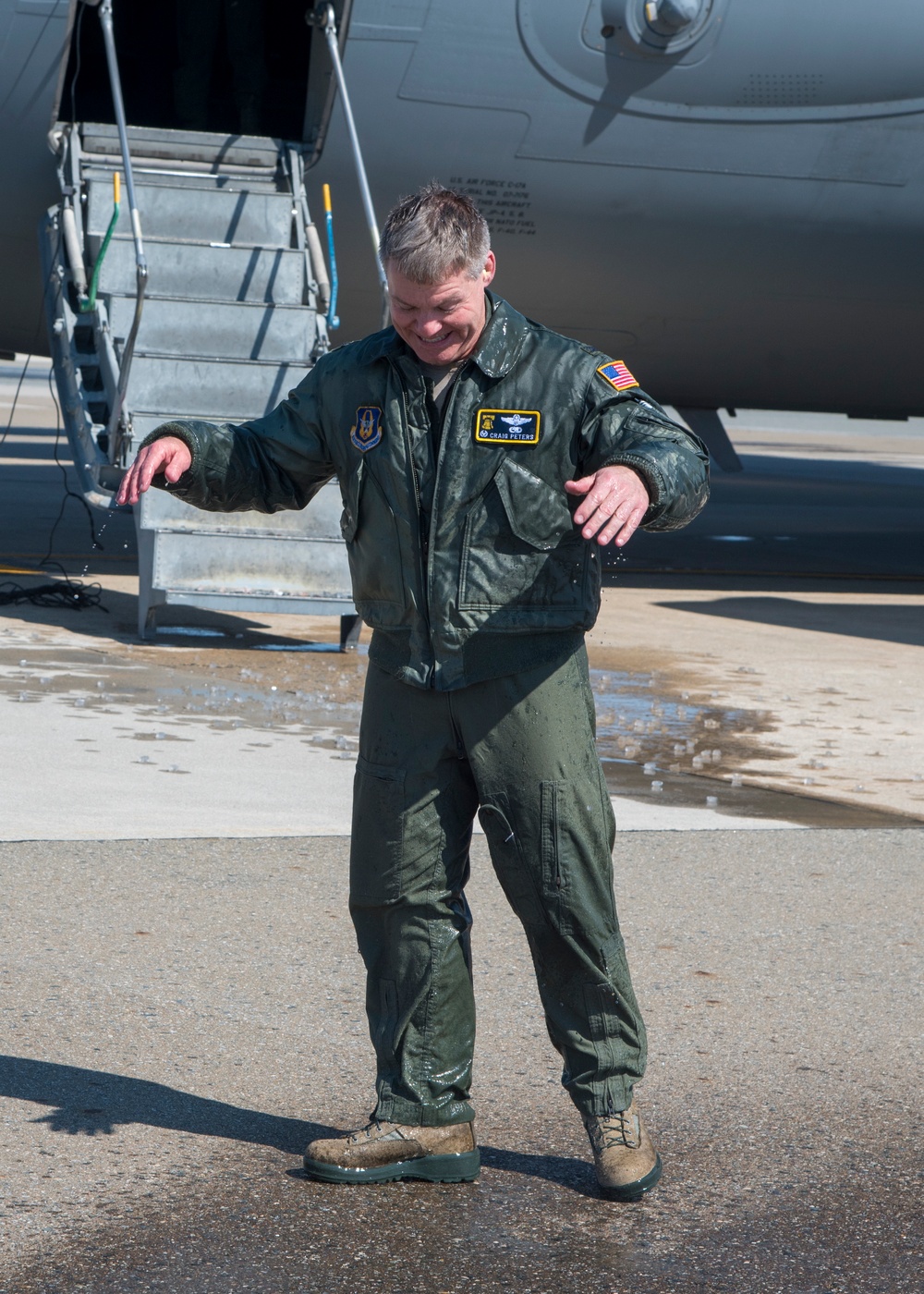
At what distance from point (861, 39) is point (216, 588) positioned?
5.27 m

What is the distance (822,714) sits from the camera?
7820mm

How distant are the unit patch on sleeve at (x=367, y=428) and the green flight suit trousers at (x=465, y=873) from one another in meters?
0.44

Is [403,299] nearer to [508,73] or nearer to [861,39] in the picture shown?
[508,73]

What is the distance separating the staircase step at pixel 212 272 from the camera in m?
9.65

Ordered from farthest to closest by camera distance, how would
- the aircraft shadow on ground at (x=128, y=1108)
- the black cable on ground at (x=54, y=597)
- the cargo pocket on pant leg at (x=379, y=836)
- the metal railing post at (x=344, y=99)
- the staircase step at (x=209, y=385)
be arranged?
the black cable on ground at (x=54, y=597)
the metal railing post at (x=344, y=99)
the staircase step at (x=209, y=385)
the aircraft shadow on ground at (x=128, y=1108)
the cargo pocket on pant leg at (x=379, y=836)

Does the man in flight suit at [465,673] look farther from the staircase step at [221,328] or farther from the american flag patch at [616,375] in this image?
the staircase step at [221,328]

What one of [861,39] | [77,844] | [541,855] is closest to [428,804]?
[541,855]

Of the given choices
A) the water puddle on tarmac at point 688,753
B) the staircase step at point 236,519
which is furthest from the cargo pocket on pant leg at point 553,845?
the staircase step at point 236,519

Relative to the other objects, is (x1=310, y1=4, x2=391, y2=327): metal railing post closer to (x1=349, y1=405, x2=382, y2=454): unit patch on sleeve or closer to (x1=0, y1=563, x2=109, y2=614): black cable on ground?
(x1=0, y1=563, x2=109, y2=614): black cable on ground

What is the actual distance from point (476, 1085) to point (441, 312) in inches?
67.7

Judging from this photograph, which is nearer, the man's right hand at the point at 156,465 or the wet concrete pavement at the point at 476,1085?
the wet concrete pavement at the point at 476,1085

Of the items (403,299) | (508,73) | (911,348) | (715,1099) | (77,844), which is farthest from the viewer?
(911,348)

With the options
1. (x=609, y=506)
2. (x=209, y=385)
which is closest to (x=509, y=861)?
(x=609, y=506)

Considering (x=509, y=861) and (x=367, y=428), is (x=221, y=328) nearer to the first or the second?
(x=367, y=428)
